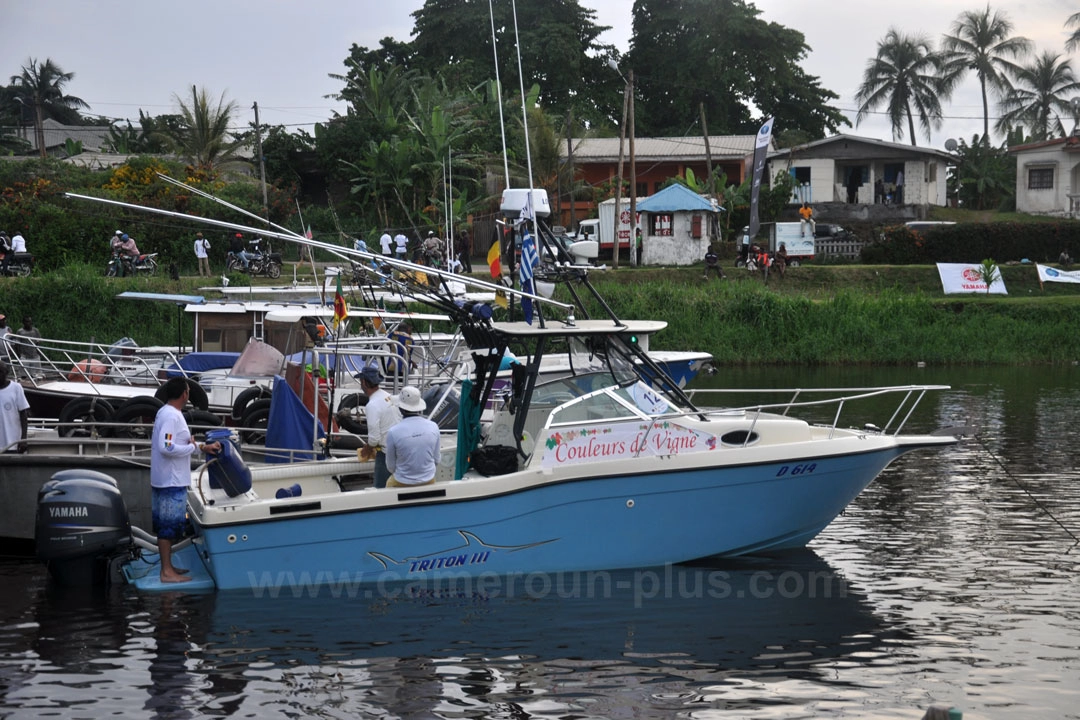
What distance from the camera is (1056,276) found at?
121 feet

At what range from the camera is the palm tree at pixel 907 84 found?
2603 inches

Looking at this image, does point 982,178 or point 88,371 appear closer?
point 88,371

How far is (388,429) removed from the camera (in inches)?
439

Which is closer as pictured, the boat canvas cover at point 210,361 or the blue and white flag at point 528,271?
the blue and white flag at point 528,271

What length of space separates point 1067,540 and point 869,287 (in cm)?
→ 2524

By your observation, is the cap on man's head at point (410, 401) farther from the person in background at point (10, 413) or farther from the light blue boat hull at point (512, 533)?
the person in background at point (10, 413)

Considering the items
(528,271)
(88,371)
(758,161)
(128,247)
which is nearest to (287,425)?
(528,271)

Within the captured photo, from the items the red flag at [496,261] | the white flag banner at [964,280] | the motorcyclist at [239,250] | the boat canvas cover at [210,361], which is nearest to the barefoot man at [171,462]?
the red flag at [496,261]

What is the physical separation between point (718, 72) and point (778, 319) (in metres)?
29.1

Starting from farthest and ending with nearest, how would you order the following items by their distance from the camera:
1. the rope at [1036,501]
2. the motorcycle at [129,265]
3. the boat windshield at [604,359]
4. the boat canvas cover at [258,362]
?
the motorcycle at [129,265], the boat canvas cover at [258,362], the rope at [1036,501], the boat windshield at [604,359]

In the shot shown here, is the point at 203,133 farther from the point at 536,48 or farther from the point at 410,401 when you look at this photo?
the point at 410,401

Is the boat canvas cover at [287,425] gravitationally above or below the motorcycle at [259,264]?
below

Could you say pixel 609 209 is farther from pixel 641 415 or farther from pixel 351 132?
pixel 641 415

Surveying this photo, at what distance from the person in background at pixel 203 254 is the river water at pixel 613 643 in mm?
23295
